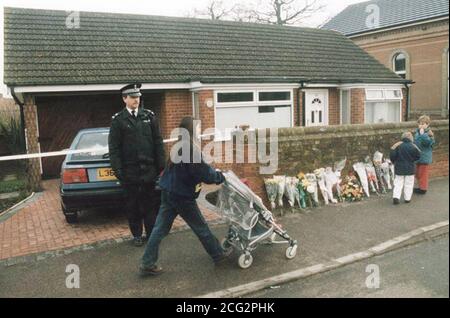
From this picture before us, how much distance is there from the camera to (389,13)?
2509 cm

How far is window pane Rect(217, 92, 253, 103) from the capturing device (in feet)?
40.2

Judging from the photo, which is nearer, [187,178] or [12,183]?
[187,178]

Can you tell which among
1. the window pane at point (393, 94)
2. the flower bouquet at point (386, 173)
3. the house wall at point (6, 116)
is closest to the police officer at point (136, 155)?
the flower bouquet at point (386, 173)

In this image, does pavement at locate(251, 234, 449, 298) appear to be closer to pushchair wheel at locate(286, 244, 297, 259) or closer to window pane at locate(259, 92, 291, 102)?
pushchair wheel at locate(286, 244, 297, 259)

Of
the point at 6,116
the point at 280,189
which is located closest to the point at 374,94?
the point at 280,189

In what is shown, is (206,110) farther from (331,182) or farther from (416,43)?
(416,43)

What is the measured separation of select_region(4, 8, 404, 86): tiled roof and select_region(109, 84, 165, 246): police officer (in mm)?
5831

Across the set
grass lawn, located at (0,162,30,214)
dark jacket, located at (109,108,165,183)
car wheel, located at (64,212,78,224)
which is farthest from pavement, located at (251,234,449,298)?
grass lawn, located at (0,162,30,214)

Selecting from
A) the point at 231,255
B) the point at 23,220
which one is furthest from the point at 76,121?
the point at 231,255

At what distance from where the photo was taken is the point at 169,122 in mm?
12102

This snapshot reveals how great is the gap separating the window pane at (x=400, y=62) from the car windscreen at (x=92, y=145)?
873 inches

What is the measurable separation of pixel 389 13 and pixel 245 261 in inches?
979
